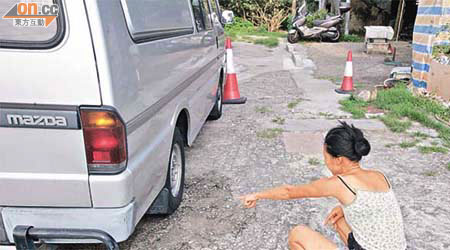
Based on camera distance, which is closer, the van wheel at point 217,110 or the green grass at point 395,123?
the green grass at point 395,123

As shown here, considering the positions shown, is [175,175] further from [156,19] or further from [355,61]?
[355,61]

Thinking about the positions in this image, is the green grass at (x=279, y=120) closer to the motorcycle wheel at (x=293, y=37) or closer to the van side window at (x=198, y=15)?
the van side window at (x=198, y=15)

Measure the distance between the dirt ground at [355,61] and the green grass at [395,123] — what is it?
2.46 m

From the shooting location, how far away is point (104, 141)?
2041 mm

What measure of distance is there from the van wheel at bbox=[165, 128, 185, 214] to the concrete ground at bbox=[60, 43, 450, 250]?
11 cm

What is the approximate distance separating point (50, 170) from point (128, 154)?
1.28 ft

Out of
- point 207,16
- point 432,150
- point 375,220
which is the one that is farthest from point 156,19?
point 432,150

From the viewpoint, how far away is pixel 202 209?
11.2 feet

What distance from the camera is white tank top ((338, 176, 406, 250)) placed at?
1.84 metres

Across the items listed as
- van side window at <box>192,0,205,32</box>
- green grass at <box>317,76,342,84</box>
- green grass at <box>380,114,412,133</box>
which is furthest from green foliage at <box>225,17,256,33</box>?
van side window at <box>192,0,205,32</box>

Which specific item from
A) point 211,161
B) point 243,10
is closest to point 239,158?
point 211,161

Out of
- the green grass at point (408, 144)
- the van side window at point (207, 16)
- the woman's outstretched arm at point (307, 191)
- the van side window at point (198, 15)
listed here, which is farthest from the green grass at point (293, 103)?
the woman's outstretched arm at point (307, 191)

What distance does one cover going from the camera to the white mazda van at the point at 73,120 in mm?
1905

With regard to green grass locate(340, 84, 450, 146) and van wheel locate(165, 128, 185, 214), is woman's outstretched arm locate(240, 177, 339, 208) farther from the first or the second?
green grass locate(340, 84, 450, 146)
